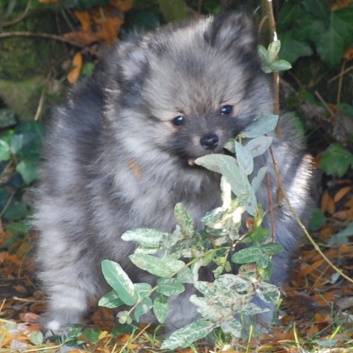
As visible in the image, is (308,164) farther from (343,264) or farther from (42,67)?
(42,67)

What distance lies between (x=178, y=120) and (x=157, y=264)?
0.62 m

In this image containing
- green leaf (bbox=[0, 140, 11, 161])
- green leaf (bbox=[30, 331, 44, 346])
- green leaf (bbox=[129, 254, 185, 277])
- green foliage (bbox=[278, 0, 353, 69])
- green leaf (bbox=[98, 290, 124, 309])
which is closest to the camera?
green leaf (bbox=[129, 254, 185, 277])

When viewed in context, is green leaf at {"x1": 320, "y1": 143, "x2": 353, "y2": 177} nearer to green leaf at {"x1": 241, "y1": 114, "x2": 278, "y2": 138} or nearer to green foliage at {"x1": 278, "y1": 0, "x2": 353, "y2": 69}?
green foliage at {"x1": 278, "y1": 0, "x2": 353, "y2": 69}

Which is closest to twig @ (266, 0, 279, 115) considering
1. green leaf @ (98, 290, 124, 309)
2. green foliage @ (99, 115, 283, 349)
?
green foliage @ (99, 115, 283, 349)

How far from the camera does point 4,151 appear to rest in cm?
539

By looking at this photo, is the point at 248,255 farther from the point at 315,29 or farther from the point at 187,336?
the point at 315,29

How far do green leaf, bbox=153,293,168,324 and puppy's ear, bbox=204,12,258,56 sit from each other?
3.46 ft

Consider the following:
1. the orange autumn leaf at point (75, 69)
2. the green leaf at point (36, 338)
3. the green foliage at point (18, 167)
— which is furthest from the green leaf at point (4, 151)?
the green leaf at point (36, 338)

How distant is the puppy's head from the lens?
3633 millimetres

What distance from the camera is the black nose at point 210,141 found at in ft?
11.7

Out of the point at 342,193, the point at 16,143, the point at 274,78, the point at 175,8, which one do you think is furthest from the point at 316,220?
the point at 16,143

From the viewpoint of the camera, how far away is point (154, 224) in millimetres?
3928

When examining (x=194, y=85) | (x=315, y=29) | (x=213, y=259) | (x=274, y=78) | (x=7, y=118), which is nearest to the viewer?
(x=213, y=259)

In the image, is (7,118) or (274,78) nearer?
(274,78)
